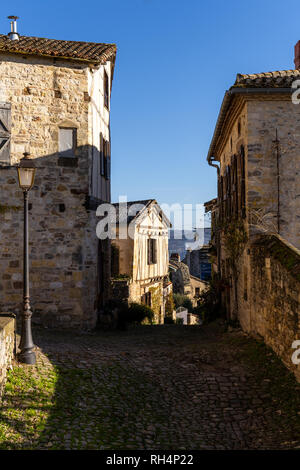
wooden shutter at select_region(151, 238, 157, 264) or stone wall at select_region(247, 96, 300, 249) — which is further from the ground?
stone wall at select_region(247, 96, 300, 249)

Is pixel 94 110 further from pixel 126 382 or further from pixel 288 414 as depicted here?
pixel 288 414

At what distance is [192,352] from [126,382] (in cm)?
255

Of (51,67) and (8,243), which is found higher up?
(51,67)

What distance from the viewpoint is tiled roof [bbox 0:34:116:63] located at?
10344 mm

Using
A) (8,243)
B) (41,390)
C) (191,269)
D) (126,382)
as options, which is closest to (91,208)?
(8,243)

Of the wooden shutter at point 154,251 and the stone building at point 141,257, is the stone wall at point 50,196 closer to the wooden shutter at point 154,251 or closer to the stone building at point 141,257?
the stone building at point 141,257

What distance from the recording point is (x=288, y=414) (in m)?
5.23

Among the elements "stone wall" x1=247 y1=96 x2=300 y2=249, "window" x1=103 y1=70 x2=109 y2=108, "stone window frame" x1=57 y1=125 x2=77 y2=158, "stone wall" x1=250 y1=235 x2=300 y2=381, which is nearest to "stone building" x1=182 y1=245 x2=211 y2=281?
"window" x1=103 y1=70 x2=109 y2=108

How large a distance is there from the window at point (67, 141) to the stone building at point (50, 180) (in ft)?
0.09

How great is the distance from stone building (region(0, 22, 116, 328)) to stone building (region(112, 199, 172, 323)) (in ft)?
19.4

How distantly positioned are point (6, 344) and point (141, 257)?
1374cm

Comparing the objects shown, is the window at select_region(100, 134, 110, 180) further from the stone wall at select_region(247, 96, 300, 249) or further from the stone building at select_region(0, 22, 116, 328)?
the stone wall at select_region(247, 96, 300, 249)

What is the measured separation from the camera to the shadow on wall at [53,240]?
34.0 ft
